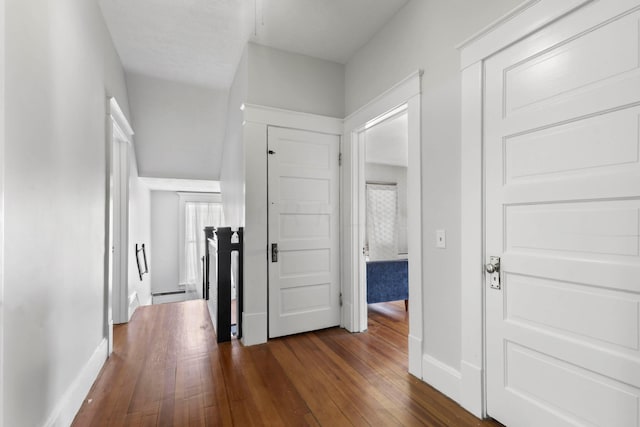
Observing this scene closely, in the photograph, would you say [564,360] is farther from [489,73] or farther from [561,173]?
[489,73]

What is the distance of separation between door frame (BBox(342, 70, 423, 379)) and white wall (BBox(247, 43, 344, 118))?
0.34 metres

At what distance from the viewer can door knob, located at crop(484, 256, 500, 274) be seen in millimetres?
1683

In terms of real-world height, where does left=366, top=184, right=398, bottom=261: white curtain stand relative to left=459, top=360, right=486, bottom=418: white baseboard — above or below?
above

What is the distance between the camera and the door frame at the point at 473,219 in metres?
1.74

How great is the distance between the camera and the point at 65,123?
1.75 meters

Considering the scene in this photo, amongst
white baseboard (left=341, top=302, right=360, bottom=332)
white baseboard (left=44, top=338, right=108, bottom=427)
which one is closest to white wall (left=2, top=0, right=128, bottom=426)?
white baseboard (left=44, top=338, right=108, bottom=427)

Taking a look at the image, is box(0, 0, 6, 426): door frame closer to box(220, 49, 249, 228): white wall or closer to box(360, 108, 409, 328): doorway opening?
box(220, 49, 249, 228): white wall

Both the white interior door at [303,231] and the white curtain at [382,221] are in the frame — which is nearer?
the white interior door at [303,231]

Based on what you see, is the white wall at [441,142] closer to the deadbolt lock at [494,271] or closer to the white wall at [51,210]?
the deadbolt lock at [494,271]

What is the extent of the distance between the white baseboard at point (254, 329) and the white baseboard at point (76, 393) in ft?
3.60

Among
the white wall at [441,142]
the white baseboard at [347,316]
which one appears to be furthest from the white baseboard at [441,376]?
the white baseboard at [347,316]

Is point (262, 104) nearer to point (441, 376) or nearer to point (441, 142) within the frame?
point (441, 142)

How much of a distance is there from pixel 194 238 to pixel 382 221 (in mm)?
4322

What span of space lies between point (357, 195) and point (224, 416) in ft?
6.93
